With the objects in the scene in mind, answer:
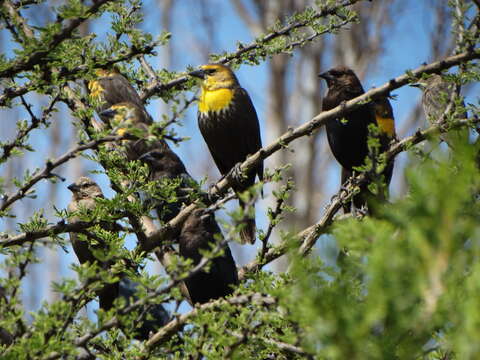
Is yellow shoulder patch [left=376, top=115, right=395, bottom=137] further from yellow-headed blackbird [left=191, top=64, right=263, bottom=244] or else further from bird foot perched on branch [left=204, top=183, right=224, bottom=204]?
bird foot perched on branch [left=204, top=183, right=224, bottom=204]

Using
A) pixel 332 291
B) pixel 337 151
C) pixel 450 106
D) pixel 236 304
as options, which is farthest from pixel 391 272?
pixel 337 151

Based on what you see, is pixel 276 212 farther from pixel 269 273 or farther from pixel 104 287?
pixel 104 287

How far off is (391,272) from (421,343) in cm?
16

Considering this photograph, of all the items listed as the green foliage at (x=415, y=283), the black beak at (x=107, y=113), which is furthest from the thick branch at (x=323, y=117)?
the green foliage at (x=415, y=283)

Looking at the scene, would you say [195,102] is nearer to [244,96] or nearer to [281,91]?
[244,96]

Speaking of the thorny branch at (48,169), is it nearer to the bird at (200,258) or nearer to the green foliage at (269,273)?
the green foliage at (269,273)

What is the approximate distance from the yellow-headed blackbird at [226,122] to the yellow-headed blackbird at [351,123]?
1.82ft

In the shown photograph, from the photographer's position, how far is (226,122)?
15.5 ft

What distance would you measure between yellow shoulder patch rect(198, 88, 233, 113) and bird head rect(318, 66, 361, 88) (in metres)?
0.69

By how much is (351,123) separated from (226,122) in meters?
0.88

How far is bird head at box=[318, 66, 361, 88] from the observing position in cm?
482

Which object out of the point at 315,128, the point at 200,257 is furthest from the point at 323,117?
the point at 200,257

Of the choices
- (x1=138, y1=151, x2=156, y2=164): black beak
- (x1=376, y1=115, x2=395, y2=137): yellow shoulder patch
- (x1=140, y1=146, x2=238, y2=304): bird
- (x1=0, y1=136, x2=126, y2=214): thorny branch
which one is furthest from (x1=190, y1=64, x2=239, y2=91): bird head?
(x1=0, y1=136, x2=126, y2=214): thorny branch

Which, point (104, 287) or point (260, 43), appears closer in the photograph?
point (260, 43)
